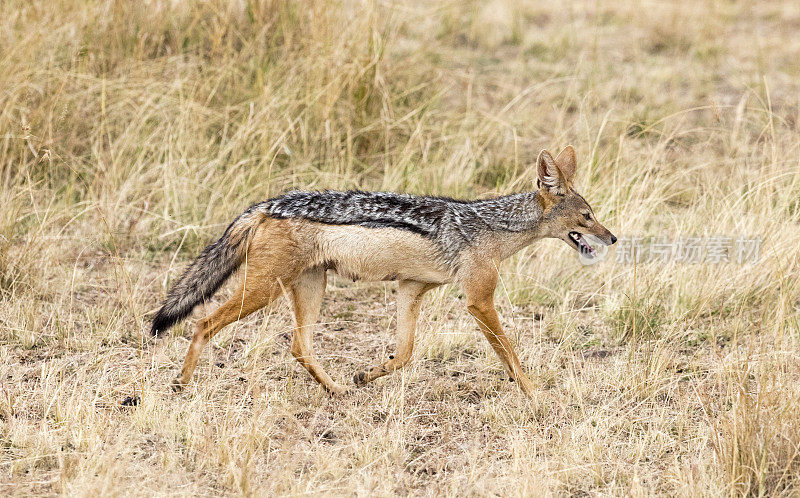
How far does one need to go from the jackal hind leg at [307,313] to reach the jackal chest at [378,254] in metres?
0.18

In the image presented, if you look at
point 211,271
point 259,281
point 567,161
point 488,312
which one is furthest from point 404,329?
point 567,161

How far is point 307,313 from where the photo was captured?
570 centimetres

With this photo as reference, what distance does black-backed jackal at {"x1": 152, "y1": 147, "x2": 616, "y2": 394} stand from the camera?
5324mm

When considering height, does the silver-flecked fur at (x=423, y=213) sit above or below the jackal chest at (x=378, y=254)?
above

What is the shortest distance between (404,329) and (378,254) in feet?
1.67

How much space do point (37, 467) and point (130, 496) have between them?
1.99 feet

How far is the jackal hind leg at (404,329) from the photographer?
557cm

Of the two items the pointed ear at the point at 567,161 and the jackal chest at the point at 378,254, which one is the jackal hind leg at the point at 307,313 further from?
the pointed ear at the point at 567,161

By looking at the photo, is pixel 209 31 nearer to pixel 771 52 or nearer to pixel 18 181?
pixel 18 181

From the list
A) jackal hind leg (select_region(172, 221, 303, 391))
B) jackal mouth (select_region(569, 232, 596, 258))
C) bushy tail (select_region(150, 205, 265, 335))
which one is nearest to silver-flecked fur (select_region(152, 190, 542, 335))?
bushy tail (select_region(150, 205, 265, 335))

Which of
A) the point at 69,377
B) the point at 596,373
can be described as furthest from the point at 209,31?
the point at 596,373

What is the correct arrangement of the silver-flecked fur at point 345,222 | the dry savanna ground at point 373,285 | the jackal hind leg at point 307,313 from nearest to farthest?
1. the dry savanna ground at point 373,285
2. the silver-flecked fur at point 345,222
3. the jackal hind leg at point 307,313

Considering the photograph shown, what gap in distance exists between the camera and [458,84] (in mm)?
10125

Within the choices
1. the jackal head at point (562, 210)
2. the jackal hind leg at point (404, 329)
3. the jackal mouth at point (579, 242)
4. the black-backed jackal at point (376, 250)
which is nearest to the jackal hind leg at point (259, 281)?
the black-backed jackal at point (376, 250)
